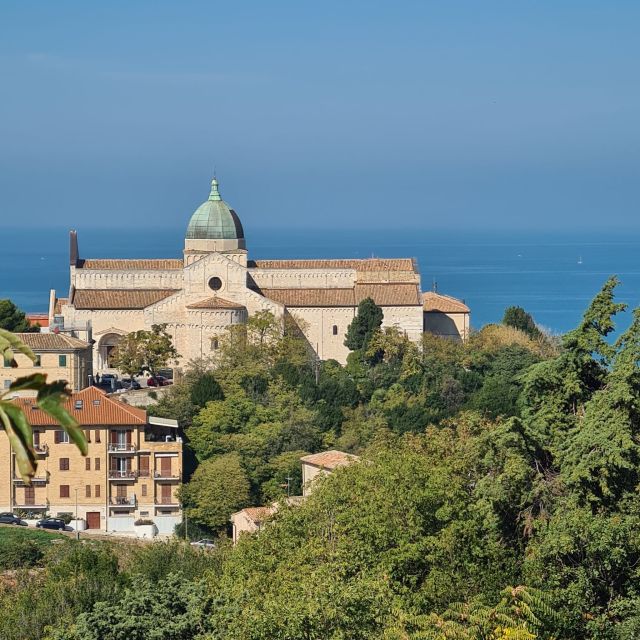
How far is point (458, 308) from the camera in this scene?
213ft

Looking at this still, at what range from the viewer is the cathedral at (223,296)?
61.2m

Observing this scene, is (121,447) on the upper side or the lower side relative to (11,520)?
upper

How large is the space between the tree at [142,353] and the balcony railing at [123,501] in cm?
974

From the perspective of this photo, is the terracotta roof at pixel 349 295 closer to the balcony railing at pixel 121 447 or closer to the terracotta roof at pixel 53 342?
the terracotta roof at pixel 53 342

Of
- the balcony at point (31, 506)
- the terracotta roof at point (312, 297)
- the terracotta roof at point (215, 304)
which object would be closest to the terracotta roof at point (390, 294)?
the terracotta roof at point (312, 297)

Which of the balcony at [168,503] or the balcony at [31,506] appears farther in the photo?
the balcony at [168,503]

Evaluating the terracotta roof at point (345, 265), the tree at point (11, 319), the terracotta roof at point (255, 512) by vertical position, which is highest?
the terracotta roof at point (345, 265)

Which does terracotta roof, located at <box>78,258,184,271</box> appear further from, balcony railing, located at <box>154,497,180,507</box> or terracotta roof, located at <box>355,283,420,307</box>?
balcony railing, located at <box>154,497,180,507</box>

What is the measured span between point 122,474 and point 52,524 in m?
4.10

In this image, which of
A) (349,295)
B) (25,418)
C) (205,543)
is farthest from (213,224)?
(25,418)

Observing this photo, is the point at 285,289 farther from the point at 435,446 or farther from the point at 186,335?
the point at 435,446

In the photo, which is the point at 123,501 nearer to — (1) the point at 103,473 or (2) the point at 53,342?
(1) the point at 103,473

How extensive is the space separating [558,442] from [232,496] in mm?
21012

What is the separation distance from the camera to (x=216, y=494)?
1777 inches
